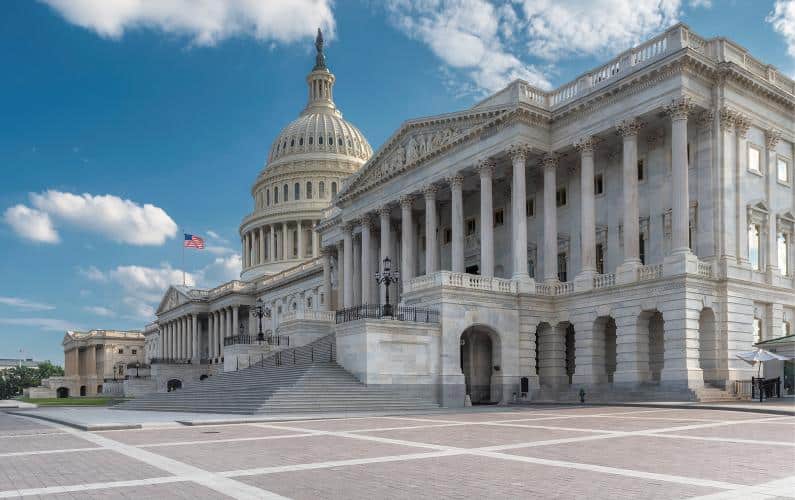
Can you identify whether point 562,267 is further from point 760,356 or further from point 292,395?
point 292,395

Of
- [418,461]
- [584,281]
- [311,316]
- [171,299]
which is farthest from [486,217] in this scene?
[171,299]

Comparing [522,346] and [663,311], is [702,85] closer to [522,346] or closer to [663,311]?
[663,311]

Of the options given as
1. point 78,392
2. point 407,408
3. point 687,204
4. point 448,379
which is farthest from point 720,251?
point 78,392

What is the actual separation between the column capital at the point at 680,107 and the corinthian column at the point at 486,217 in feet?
44.6

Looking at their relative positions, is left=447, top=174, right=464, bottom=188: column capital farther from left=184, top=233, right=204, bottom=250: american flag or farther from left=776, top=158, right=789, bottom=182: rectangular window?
left=184, top=233, right=204, bottom=250: american flag

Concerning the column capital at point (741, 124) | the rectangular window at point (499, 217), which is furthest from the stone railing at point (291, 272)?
the column capital at point (741, 124)

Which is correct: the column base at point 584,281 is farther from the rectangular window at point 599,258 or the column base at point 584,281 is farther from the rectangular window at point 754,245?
the rectangular window at point 754,245

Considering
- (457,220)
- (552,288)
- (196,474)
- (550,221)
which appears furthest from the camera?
(457,220)

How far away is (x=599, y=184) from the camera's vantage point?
5119 cm

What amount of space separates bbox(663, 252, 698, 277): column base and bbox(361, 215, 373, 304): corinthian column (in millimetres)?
30649

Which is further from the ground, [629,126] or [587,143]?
[629,126]

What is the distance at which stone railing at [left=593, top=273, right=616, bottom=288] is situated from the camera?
45406mm

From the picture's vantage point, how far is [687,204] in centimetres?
4206

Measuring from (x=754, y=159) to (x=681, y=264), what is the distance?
10.6 m
